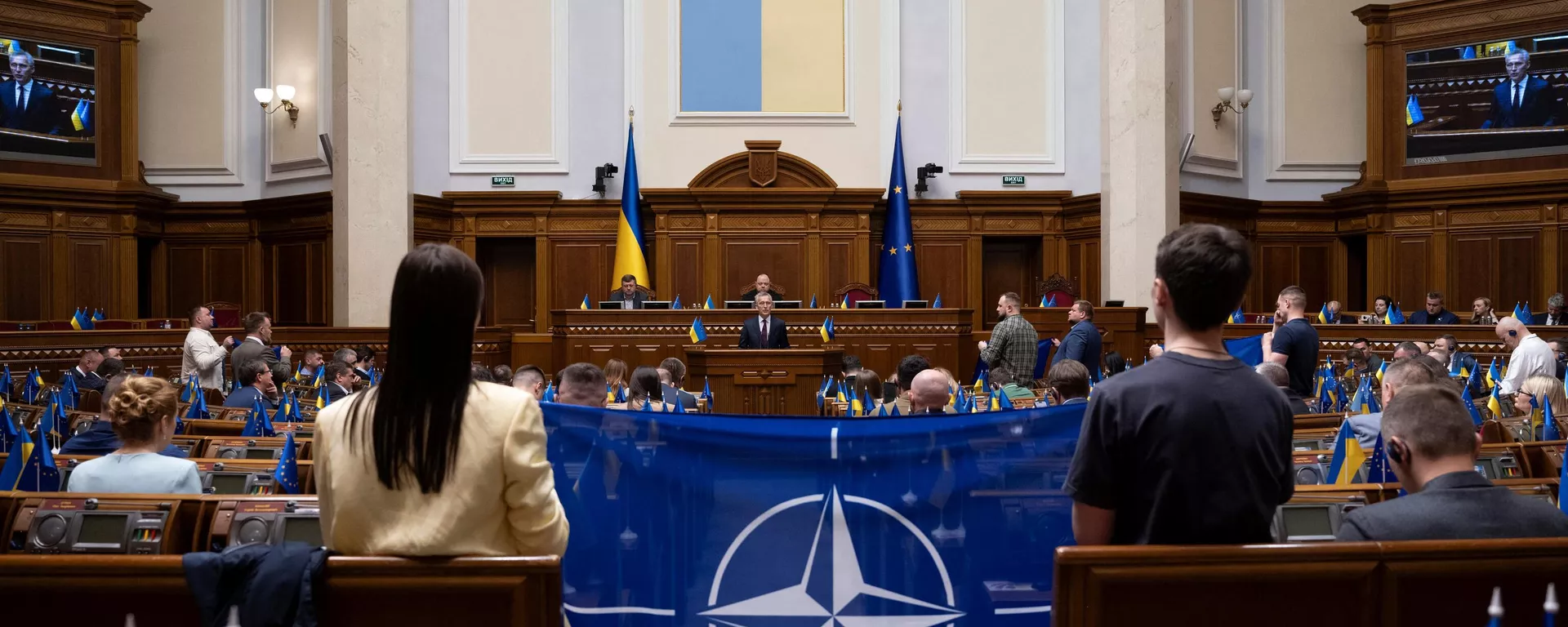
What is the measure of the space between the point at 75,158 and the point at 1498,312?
19.8 m

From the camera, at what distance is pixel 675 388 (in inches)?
323

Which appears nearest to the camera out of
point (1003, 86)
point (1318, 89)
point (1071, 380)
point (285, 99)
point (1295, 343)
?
point (1071, 380)

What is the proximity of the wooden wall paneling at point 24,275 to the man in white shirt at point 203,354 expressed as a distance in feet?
23.5

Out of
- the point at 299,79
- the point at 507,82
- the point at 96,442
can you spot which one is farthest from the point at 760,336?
the point at 299,79

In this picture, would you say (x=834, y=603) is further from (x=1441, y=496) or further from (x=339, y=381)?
(x=339, y=381)

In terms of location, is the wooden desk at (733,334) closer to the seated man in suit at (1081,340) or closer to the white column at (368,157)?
the seated man in suit at (1081,340)

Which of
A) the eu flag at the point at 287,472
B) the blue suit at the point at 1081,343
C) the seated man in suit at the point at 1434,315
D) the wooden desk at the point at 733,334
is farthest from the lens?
the seated man in suit at the point at 1434,315

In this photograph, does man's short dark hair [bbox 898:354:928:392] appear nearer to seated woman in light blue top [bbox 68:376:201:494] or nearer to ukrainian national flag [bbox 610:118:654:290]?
seated woman in light blue top [bbox 68:376:201:494]

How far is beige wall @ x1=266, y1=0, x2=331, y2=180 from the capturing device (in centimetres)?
1691

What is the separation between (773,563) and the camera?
351cm

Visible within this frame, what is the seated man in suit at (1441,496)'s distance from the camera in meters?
2.63

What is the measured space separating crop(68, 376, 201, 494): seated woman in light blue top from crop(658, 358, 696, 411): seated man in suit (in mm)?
3383

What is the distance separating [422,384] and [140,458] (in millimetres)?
2140

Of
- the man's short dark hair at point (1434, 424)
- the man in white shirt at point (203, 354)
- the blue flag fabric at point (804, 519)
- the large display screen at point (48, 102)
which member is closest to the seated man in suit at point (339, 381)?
the man in white shirt at point (203, 354)
